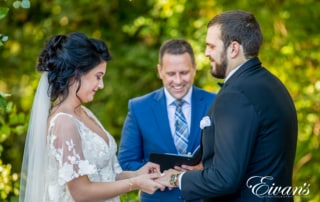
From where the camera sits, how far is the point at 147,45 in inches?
343

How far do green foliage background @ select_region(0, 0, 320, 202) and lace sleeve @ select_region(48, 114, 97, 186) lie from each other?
339cm

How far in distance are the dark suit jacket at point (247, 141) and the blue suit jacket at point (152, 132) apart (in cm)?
105

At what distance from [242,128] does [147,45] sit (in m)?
5.53

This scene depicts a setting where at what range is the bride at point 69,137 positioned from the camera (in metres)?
3.70

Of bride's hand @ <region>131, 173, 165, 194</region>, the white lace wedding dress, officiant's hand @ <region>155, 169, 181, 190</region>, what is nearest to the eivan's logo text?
officiant's hand @ <region>155, 169, 181, 190</region>

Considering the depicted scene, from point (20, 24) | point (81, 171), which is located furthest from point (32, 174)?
point (20, 24)

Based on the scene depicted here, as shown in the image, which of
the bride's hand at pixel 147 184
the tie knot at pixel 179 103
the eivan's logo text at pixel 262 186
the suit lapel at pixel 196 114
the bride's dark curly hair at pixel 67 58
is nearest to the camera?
the eivan's logo text at pixel 262 186

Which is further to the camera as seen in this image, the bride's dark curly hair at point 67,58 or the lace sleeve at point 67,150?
the bride's dark curly hair at point 67,58

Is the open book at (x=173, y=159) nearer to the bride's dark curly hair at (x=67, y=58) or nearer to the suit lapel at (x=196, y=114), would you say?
the suit lapel at (x=196, y=114)

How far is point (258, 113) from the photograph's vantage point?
3.32 meters

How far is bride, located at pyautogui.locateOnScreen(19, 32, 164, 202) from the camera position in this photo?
370 cm

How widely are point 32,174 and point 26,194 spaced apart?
0.52ft

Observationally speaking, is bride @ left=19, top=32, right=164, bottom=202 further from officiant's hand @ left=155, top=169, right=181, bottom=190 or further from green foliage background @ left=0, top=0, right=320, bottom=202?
green foliage background @ left=0, top=0, right=320, bottom=202

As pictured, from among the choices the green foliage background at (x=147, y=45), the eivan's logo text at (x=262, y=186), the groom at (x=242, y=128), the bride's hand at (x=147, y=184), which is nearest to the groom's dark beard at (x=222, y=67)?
the groom at (x=242, y=128)
